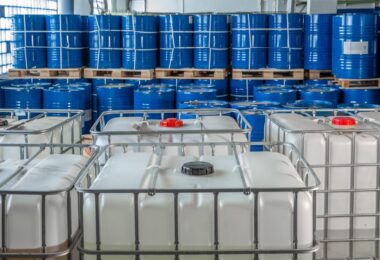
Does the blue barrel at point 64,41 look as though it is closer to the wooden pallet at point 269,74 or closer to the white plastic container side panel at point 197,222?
the wooden pallet at point 269,74

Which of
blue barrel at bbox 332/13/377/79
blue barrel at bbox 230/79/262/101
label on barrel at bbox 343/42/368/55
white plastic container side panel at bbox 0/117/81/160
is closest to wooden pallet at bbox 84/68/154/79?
blue barrel at bbox 230/79/262/101

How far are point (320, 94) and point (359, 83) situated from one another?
858mm

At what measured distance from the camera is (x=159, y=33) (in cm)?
873

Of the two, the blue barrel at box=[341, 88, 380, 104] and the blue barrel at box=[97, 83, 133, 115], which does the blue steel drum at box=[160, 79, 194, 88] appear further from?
the blue barrel at box=[341, 88, 380, 104]

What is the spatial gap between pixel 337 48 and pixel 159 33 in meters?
2.60

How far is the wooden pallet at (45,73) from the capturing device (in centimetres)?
891

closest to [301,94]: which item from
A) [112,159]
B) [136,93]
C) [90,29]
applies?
[136,93]

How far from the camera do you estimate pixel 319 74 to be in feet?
28.2

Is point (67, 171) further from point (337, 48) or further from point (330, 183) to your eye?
A: point (337, 48)

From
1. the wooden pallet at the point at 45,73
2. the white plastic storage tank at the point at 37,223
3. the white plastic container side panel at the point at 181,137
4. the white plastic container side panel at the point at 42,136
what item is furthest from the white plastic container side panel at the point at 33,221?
the wooden pallet at the point at 45,73

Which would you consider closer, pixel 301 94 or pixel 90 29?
pixel 301 94

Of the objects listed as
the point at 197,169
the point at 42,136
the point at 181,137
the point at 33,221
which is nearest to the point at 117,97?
the point at 42,136

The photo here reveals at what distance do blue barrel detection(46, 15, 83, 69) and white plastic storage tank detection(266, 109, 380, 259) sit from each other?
6.21 m

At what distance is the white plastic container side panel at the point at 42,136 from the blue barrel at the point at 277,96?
362 cm
